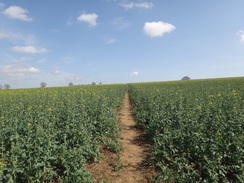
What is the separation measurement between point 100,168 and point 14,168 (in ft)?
7.72

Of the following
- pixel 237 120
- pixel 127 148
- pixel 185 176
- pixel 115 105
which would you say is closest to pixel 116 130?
pixel 127 148

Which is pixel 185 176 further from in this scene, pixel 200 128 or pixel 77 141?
pixel 77 141

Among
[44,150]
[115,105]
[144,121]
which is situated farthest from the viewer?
[115,105]

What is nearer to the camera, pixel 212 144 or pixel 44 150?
pixel 44 150

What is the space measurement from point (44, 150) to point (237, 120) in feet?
21.1

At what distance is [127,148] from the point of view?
20.4 ft

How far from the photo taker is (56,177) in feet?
13.7

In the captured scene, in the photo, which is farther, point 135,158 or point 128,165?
point 135,158

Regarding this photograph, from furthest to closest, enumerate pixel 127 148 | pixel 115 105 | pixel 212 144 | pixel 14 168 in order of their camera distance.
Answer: pixel 115 105 → pixel 127 148 → pixel 212 144 → pixel 14 168

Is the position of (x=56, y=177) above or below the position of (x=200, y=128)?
below

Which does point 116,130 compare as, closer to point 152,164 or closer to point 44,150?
point 152,164

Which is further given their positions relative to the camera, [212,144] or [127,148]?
[127,148]

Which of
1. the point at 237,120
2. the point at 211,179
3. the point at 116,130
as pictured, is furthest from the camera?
the point at 116,130

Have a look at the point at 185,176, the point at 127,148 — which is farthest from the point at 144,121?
the point at 185,176
